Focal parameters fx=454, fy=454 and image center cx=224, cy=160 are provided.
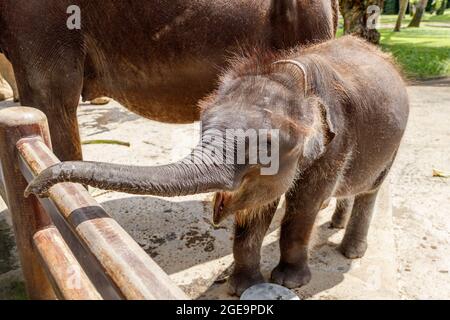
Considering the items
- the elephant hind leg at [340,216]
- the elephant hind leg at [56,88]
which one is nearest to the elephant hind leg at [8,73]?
the elephant hind leg at [56,88]

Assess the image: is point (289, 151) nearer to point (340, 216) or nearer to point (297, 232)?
point (297, 232)

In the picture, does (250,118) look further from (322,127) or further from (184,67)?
(184,67)

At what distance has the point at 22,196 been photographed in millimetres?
1876

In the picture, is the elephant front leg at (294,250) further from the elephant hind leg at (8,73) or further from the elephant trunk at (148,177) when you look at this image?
the elephant hind leg at (8,73)

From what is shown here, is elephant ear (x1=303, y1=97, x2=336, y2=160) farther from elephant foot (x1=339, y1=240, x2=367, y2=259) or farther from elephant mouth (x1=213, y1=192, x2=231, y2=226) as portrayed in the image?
elephant foot (x1=339, y1=240, x2=367, y2=259)

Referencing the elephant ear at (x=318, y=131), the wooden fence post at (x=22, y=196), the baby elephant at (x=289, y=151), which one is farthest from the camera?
the elephant ear at (x=318, y=131)

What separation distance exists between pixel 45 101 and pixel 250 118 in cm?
127

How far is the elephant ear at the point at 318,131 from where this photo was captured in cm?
186

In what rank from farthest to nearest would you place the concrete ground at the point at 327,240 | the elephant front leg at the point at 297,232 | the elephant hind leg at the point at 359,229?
1. the elephant hind leg at the point at 359,229
2. the concrete ground at the point at 327,240
3. the elephant front leg at the point at 297,232

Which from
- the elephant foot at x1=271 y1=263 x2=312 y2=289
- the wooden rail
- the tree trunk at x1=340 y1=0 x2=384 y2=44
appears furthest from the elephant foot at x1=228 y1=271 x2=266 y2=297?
the tree trunk at x1=340 y1=0 x2=384 y2=44

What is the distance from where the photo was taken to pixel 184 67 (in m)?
2.45

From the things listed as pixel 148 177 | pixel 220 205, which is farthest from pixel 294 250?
pixel 148 177

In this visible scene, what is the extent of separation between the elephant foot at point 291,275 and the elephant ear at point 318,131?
0.72 m

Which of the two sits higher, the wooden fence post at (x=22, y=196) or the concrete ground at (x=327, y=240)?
A: the wooden fence post at (x=22, y=196)
